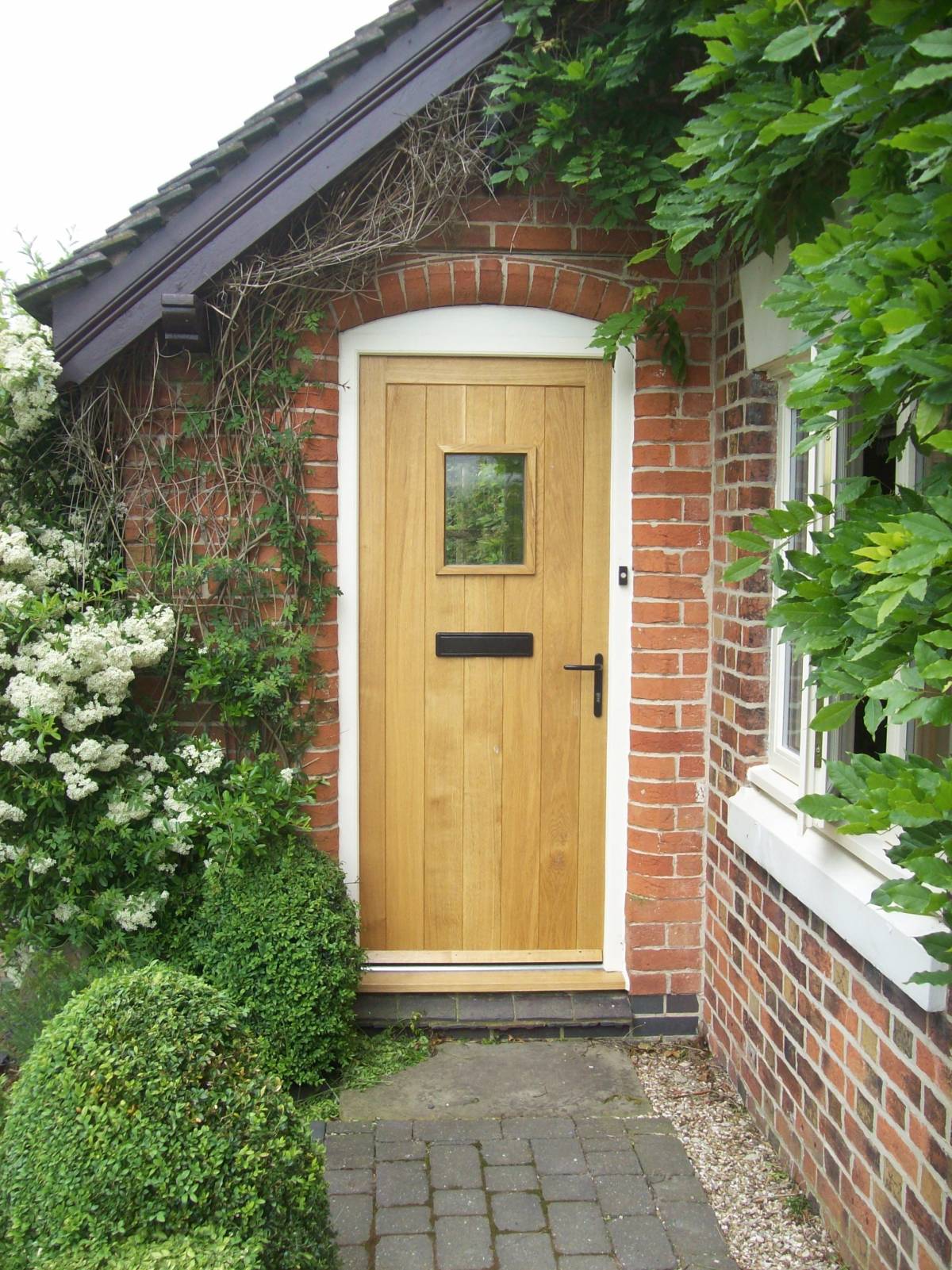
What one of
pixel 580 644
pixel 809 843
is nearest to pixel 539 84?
pixel 580 644

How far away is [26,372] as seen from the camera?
11.9ft

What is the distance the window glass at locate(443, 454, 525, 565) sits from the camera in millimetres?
4352

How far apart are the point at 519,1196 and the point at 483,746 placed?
167 cm

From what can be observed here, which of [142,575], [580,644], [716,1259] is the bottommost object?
[716,1259]

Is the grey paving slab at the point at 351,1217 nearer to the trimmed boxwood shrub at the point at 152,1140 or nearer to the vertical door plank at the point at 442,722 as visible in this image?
the trimmed boxwood shrub at the point at 152,1140

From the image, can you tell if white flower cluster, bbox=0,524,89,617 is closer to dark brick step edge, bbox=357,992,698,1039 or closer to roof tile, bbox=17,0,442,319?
roof tile, bbox=17,0,442,319

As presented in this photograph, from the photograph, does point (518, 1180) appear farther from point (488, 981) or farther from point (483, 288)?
point (483, 288)

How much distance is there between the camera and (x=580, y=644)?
440 cm

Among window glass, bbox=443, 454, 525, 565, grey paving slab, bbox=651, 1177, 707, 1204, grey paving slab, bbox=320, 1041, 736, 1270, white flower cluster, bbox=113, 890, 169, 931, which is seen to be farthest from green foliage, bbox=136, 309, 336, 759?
grey paving slab, bbox=651, 1177, 707, 1204

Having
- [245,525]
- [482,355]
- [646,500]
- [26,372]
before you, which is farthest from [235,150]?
[646,500]

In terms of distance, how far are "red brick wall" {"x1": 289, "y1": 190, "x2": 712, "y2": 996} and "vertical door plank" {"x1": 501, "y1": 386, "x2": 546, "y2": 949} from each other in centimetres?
37

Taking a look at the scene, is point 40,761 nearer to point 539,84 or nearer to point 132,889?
point 132,889

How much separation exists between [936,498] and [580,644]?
107 inches

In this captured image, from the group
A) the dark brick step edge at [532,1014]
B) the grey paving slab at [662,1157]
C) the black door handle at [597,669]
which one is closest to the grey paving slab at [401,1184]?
the grey paving slab at [662,1157]
